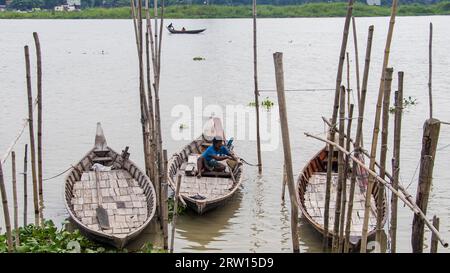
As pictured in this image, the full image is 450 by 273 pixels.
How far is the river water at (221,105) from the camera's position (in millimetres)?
9523

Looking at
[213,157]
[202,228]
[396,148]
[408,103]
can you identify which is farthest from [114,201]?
[408,103]


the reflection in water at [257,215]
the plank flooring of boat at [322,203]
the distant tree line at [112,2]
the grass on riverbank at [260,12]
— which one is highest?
the distant tree line at [112,2]

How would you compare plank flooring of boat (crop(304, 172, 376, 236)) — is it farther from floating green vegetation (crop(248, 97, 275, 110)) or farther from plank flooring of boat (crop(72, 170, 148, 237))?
floating green vegetation (crop(248, 97, 275, 110))

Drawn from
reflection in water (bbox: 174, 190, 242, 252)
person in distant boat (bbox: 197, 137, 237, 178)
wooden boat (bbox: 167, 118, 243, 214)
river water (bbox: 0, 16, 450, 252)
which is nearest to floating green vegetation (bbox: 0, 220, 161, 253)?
reflection in water (bbox: 174, 190, 242, 252)

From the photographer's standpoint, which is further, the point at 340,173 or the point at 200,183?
the point at 200,183

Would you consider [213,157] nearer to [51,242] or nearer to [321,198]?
[321,198]

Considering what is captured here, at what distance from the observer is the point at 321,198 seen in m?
9.30

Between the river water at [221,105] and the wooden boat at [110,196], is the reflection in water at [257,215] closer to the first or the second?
the river water at [221,105]

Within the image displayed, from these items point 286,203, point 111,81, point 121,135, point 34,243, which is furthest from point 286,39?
point 34,243

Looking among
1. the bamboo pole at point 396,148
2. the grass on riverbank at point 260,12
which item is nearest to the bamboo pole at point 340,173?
the bamboo pole at point 396,148

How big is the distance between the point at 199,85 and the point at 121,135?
29.9ft

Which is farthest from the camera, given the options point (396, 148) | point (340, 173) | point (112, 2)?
point (112, 2)

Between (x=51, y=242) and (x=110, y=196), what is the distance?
2.27 metres

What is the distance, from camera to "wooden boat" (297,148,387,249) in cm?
806
